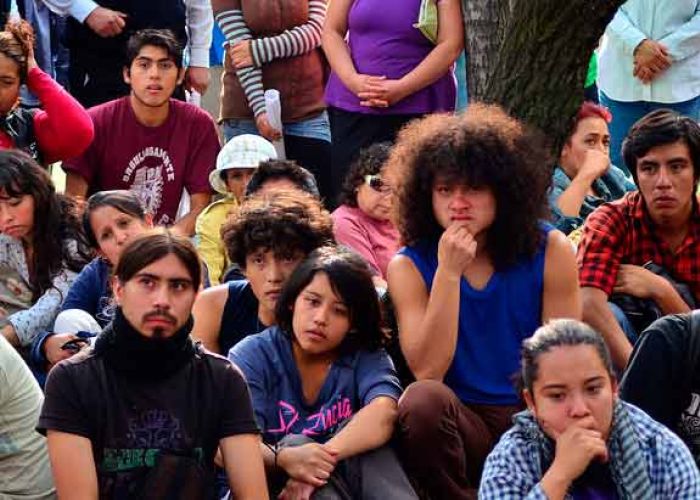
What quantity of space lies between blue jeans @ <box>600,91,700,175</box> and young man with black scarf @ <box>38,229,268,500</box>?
424 centimetres

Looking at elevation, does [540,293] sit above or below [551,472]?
above

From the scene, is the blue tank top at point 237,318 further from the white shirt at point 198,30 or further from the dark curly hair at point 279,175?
the white shirt at point 198,30

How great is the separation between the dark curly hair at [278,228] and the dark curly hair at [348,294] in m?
0.32

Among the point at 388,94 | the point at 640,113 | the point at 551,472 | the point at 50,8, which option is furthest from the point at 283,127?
the point at 551,472

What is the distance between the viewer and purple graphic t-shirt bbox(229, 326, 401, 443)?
4.91m

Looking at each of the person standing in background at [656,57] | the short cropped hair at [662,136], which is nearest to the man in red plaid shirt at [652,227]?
the short cropped hair at [662,136]

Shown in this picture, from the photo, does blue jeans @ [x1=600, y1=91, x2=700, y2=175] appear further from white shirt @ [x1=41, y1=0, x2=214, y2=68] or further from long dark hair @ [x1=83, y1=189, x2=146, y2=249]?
long dark hair @ [x1=83, y1=189, x2=146, y2=249]

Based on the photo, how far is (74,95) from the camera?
26.8 feet

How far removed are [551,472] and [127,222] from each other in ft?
8.30

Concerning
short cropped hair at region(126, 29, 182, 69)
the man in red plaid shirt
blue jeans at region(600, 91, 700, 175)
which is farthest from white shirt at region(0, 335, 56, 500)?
blue jeans at region(600, 91, 700, 175)

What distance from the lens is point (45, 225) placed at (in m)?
6.26

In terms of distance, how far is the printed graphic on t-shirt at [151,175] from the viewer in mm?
7344

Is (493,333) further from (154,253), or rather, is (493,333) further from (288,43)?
(288,43)

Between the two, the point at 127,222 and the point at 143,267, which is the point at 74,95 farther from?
the point at 143,267
